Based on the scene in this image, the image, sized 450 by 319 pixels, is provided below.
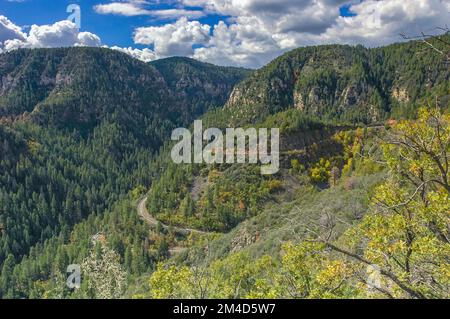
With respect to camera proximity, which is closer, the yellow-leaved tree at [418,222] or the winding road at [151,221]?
the yellow-leaved tree at [418,222]

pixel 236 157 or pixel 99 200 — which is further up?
pixel 236 157

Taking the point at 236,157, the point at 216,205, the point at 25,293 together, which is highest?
the point at 236,157

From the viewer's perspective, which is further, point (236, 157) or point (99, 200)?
point (99, 200)

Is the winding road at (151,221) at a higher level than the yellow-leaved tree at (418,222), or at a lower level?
lower

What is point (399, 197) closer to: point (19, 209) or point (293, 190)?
point (293, 190)

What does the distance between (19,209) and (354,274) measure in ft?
599

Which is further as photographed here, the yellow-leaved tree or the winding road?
the winding road

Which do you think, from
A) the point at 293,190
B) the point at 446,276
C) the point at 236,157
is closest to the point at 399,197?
the point at 446,276

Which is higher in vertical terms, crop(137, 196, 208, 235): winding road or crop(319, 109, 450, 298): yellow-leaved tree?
crop(319, 109, 450, 298): yellow-leaved tree

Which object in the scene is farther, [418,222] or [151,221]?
[151,221]

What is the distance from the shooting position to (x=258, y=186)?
407ft

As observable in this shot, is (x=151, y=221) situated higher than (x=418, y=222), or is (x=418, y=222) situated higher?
(x=418, y=222)
